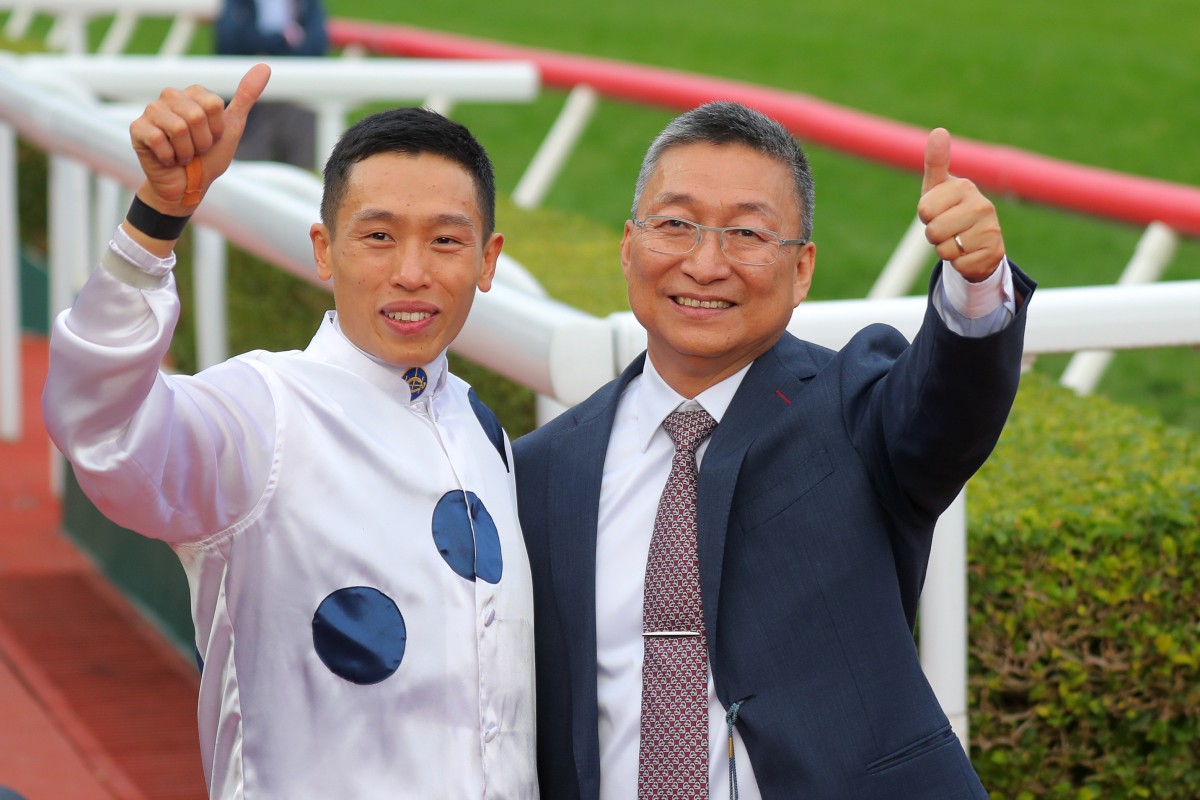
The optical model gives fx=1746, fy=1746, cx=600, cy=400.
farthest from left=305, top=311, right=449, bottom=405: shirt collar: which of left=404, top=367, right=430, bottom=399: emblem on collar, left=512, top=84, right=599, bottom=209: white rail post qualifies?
left=512, top=84, right=599, bottom=209: white rail post

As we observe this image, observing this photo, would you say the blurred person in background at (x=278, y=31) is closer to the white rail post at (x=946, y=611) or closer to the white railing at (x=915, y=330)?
the white railing at (x=915, y=330)

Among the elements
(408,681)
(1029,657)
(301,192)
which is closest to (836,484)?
(408,681)

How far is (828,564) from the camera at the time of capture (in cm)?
208

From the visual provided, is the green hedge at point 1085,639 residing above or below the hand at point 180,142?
below

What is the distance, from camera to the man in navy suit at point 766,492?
6.51 ft

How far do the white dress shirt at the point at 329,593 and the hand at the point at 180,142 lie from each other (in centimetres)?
22

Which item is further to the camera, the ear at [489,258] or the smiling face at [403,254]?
the ear at [489,258]

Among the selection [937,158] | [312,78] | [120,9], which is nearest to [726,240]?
[937,158]

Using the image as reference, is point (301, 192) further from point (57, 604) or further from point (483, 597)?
point (483, 597)

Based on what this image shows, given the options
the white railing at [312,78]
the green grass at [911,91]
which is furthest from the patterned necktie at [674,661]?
the green grass at [911,91]

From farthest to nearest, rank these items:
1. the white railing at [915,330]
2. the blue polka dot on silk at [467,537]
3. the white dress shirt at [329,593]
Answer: the white railing at [915,330], the blue polka dot on silk at [467,537], the white dress shirt at [329,593]

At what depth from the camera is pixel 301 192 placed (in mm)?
3824

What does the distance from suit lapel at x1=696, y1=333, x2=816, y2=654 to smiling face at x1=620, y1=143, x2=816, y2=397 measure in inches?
1.8

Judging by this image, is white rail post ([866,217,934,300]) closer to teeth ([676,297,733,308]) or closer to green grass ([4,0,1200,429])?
green grass ([4,0,1200,429])
